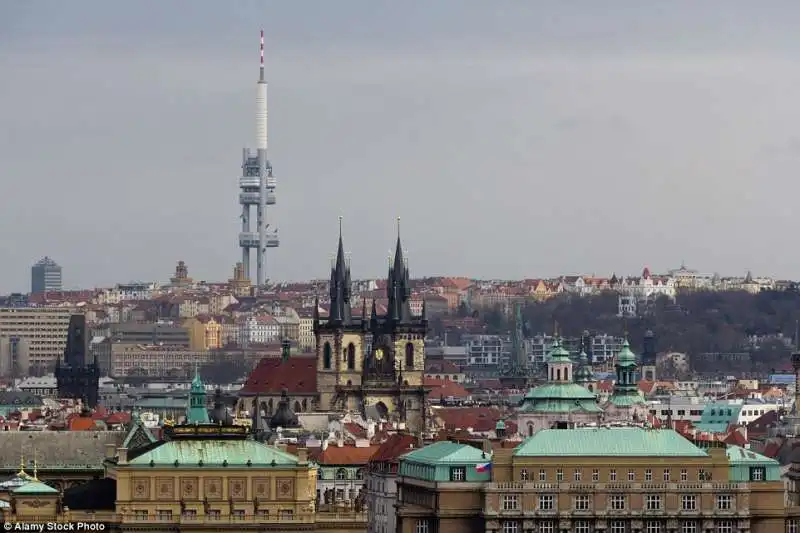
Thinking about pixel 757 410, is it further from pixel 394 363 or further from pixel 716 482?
pixel 716 482

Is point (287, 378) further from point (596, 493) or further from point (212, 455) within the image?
point (212, 455)

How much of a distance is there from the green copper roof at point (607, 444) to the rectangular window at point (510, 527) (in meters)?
1.46

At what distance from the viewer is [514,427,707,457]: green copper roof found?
7831cm

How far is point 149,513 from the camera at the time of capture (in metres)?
73.3

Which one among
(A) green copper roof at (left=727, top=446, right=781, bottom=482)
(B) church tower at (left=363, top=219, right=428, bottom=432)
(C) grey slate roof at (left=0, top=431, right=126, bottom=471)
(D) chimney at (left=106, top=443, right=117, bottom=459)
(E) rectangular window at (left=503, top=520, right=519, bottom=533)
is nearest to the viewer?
(E) rectangular window at (left=503, top=520, right=519, bottom=533)

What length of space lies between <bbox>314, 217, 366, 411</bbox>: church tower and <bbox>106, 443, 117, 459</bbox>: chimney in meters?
56.9

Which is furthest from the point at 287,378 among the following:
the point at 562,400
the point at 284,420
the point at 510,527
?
the point at 510,527

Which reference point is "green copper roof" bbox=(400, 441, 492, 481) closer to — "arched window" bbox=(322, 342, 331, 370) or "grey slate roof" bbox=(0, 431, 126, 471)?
"grey slate roof" bbox=(0, 431, 126, 471)

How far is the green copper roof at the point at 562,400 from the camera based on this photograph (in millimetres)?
108438

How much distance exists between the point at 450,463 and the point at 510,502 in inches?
57.8

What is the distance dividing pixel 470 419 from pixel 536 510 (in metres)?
53.2

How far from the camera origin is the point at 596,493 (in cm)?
7775

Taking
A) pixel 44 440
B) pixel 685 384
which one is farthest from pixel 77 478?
pixel 685 384

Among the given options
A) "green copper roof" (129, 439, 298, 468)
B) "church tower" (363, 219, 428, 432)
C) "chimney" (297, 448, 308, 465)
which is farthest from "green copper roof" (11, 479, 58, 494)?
"church tower" (363, 219, 428, 432)
